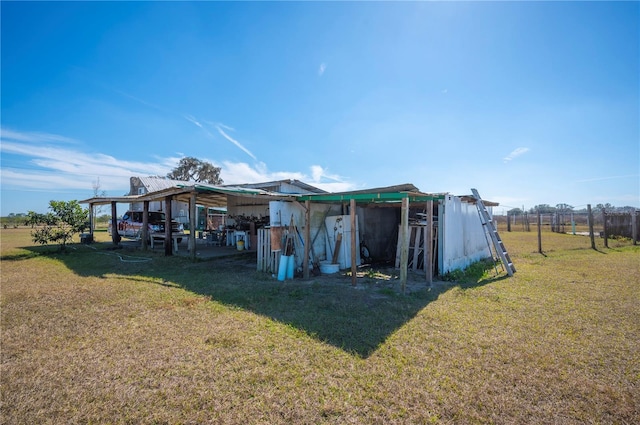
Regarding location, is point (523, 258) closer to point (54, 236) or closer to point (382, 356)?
point (382, 356)

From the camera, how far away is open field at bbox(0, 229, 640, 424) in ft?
7.87

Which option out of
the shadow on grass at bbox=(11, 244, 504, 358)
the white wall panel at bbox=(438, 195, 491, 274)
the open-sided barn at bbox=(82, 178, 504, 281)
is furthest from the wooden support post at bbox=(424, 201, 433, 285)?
the white wall panel at bbox=(438, 195, 491, 274)

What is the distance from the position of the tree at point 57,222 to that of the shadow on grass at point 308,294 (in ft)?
9.98

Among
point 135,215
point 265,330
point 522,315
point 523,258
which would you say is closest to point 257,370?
point 265,330

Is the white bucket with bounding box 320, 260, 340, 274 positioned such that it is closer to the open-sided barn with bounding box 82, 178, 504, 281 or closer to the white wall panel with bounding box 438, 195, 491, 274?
the open-sided barn with bounding box 82, 178, 504, 281

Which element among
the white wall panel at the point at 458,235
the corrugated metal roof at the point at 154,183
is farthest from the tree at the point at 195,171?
the white wall panel at the point at 458,235

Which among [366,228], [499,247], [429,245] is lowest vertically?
[499,247]

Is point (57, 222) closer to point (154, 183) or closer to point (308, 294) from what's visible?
point (308, 294)

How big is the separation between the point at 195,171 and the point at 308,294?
37.0 meters

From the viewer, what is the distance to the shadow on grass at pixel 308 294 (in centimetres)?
402

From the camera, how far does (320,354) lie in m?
3.29

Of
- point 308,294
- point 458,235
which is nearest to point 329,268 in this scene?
point 308,294

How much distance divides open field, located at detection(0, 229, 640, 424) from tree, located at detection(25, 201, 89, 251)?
6.57m

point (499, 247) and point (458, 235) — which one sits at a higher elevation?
point (458, 235)
